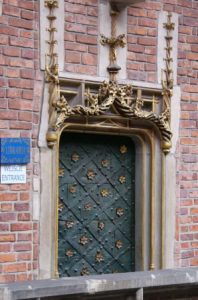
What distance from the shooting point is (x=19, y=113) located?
6.64m

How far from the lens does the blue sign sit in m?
6.53

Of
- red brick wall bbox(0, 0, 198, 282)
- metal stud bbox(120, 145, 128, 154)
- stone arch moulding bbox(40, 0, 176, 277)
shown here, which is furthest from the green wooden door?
red brick wall bbox(0, 0, 198, 282)

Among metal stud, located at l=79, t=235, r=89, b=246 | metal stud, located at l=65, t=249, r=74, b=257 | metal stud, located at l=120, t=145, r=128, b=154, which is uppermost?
metal stud, located at l=120, t=145, r=128, b=154

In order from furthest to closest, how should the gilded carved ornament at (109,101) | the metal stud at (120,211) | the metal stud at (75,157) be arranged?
the metal stud at (120,211)
the metal stud at (75,157)
the gilded carved ornament at (109,101)

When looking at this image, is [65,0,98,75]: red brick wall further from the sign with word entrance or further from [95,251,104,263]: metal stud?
[95,251,104,263]: metal stud

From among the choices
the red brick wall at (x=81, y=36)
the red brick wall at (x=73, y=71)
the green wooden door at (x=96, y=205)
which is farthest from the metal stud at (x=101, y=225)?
the red brick wall at (x=81, y=36)

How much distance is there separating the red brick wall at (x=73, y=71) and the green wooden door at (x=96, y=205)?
45 centimetres

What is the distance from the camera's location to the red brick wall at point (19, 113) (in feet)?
21.5

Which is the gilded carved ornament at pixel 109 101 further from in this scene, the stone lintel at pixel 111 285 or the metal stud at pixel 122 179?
the stone lintel at pixel 111 285

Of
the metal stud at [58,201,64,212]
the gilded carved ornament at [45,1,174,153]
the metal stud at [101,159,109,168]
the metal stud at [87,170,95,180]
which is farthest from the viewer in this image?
the metal stud at [101,159,109,168]

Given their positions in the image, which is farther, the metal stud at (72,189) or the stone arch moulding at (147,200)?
the stone arch moulding at (147,200)

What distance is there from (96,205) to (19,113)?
1.21 m

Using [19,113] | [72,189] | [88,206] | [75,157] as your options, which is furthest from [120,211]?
[19,113]

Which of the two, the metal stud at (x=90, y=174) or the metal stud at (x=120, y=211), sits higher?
the metal stud at (x=90, y=174)
